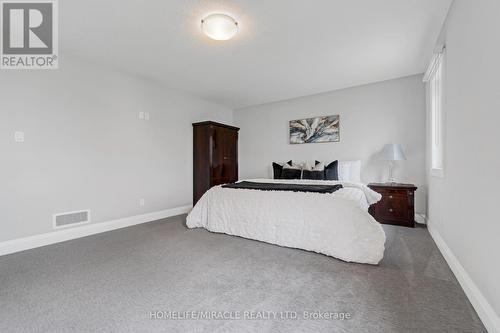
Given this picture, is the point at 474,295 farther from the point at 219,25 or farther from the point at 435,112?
the point at 219,25

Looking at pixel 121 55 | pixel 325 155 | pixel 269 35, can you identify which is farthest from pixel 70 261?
pixel 325 155

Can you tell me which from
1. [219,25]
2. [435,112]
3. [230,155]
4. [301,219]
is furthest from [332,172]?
[219,25]

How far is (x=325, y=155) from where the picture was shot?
15.1 feet

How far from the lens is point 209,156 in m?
4.62

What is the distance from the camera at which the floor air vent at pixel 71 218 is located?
9.66 ft

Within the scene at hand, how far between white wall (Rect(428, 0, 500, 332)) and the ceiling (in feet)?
1.97

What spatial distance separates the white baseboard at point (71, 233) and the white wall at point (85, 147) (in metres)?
0.08

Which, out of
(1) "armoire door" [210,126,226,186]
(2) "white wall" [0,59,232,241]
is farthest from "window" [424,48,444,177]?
(2) "white wall" [0,59,232,241]

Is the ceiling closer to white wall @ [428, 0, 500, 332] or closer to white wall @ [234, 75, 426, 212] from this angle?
white wall @ [234, 75, 426, 212]

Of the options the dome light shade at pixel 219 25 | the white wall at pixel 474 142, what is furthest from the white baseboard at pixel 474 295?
the dome light shade at pixel 219 25

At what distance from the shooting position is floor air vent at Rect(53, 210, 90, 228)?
116 inches

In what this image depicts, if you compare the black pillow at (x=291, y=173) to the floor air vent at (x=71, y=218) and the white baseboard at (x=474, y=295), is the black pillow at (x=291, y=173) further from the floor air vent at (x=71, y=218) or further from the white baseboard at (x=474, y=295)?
the floor air vent at (x=71, y=218)

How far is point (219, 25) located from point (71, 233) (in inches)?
123

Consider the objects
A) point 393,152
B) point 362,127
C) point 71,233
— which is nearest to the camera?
point 71,233
